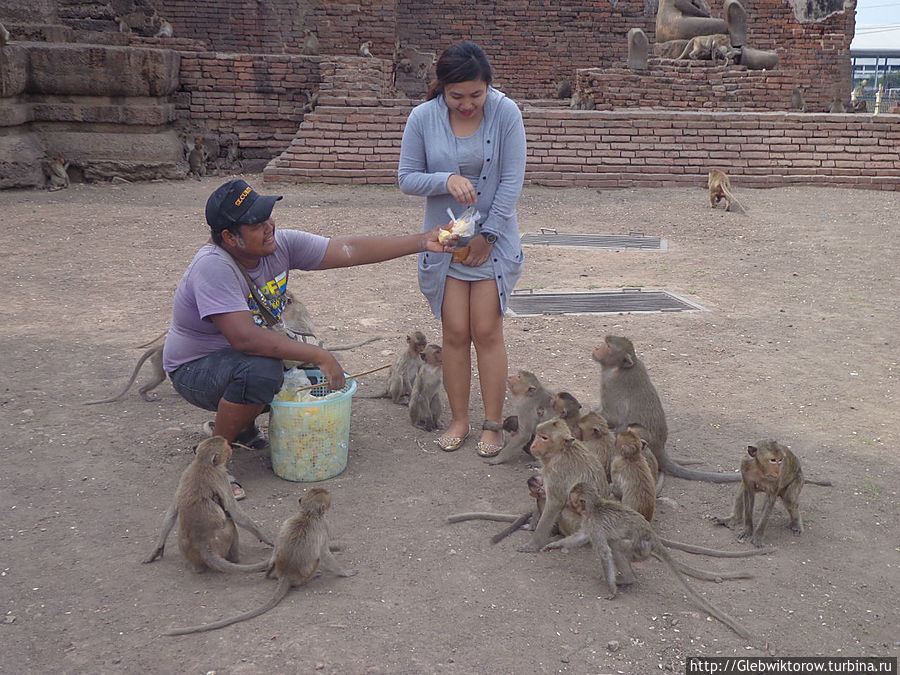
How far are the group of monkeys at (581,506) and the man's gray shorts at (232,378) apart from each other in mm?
407

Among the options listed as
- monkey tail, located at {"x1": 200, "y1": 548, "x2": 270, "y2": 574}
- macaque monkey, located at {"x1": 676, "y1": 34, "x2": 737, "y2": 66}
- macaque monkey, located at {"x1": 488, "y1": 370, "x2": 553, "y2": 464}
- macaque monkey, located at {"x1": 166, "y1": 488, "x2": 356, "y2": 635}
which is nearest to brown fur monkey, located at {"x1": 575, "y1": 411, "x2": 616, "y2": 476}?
macaque monkey, located at {"x1": 488, "y1": 370, "x2": 553, "y2": 464}

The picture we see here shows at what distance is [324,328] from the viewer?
682cm

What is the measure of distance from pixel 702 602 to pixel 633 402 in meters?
1.45

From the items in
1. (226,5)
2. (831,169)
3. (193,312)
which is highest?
(226,5)

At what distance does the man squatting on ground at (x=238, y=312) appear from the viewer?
13.0 ft

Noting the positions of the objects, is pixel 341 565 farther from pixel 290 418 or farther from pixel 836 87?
pixel 836 87

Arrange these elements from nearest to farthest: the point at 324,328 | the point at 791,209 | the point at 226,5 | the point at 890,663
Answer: the point at 890,663, the point at 324,328, the point at 791,209, the point at 226,5

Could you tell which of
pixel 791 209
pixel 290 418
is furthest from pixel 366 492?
pixel 791 209

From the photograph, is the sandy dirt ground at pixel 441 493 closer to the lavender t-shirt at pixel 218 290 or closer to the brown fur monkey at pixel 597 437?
the brown fur monkey at pixel 597 437

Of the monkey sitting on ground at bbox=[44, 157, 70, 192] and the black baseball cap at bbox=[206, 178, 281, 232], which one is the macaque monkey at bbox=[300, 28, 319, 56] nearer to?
the monkey sitting on ground at bbox=[44, 157, 70, 192]

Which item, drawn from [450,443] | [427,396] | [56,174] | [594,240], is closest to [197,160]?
[56,174]

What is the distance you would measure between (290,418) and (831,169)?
12.1m

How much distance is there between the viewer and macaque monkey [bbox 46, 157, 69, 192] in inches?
510

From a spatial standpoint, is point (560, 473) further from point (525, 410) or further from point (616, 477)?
point (525, 410)
